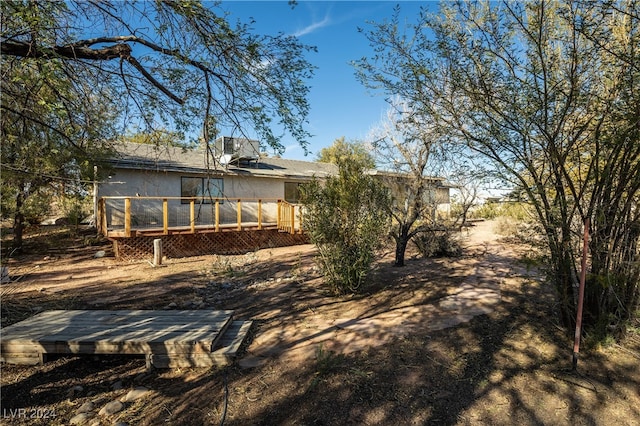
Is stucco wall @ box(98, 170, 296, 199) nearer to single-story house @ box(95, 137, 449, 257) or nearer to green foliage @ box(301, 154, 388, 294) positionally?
single-story house @ box(95, 137, 449, 257)

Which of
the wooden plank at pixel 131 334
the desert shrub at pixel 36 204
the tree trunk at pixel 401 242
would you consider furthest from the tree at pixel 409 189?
the desert shrub at pixel 36 204

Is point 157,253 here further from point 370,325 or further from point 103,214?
point 370,325

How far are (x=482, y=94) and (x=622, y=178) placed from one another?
142 cm

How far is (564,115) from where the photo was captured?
2967 mm

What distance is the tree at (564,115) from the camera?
2.79 m

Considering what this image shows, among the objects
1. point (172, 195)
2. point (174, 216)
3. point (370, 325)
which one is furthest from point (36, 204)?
point (370, 325)

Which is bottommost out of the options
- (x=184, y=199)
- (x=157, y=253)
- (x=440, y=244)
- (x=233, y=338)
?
(x=233, y=338)

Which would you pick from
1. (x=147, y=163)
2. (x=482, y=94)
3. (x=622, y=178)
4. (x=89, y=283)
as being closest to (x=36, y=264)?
(x=89, y=283)

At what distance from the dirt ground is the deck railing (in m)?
4.39

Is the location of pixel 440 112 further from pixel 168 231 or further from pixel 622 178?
pixel 168 231

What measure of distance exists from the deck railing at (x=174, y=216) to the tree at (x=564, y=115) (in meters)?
7.10

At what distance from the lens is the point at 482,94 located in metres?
3.29

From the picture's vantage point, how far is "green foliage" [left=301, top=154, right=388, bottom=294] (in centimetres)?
544

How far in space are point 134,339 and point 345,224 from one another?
331 centimetres
